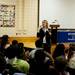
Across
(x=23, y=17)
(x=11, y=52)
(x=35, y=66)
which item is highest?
(x=23, y=17)

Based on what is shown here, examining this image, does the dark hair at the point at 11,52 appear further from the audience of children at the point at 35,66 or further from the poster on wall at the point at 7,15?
the poster on wall at the point at 7,15

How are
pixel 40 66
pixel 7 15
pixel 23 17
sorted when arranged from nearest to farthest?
1. pixel 40 66
2. pixel 23 17
3. pixel 7 15

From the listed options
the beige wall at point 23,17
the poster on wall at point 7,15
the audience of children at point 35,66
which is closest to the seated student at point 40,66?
the audience of children at point 35,66

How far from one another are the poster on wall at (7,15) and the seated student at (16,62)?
247 inches

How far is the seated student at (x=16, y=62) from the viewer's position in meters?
3.86

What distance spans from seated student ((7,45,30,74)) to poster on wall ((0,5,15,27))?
20.6ft

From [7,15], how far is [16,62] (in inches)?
263

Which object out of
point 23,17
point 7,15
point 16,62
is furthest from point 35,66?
point 7,15

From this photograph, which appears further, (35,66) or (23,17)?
(23,17)

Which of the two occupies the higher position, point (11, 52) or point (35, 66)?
point (11, 52)

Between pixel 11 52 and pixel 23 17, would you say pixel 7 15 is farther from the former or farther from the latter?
pixel 11 52

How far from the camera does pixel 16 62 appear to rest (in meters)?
3.97

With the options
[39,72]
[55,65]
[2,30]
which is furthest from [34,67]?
[2,30]

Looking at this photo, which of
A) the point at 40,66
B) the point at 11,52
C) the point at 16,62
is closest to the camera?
the point at 40,66
